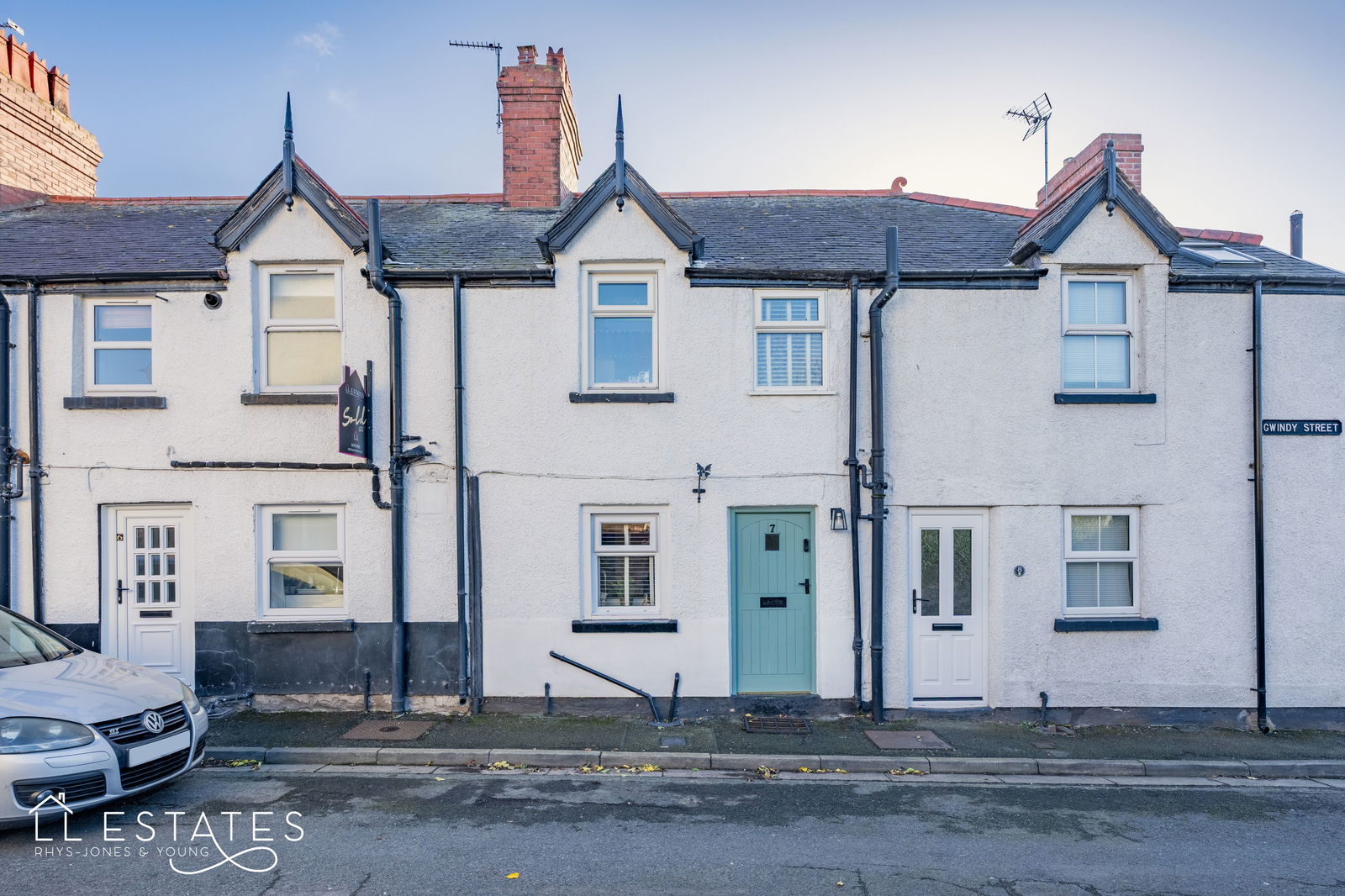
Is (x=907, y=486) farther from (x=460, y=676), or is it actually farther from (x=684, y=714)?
(x=460, y=676)

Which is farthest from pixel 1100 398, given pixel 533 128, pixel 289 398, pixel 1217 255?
pixel 289 398

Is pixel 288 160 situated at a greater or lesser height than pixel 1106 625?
greater

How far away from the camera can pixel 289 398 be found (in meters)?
8.68

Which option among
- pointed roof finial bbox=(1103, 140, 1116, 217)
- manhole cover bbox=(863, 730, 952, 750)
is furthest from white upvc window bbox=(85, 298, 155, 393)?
pointed roof finial bbox=(1103, 140, 1116, 217)

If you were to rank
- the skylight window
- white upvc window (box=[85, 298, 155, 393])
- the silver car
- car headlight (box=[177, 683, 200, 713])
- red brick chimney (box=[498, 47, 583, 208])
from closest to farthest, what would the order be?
1. the silver car
2. car headlight (box=[177, 683, 200, 713])
3. white upvc window (box=[85, 298, 155, 393])
4. the skylight window
5. red brick chimney (box=[498, 47, 583, 208])

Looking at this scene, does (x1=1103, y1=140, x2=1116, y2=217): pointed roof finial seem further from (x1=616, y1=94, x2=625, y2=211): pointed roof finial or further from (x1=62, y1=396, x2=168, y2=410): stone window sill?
(x1=62, y1=396, x2=168, y2=410): stone window sill

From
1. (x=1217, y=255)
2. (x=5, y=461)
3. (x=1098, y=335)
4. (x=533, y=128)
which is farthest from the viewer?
(x=533, y=128)

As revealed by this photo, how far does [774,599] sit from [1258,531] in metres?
5.56

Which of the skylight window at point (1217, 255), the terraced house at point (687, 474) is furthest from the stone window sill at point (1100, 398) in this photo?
the skylight window at point (1217, 255)

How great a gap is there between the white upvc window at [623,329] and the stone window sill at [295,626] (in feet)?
13.3

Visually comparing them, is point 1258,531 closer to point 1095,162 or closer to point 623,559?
point 1095,162

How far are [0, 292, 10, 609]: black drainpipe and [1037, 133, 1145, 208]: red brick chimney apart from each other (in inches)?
522

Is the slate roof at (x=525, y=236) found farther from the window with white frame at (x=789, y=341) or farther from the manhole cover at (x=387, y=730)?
the manhole cover at (x=387, y=730)

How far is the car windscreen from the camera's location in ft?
19.9
